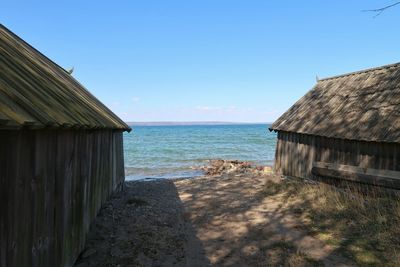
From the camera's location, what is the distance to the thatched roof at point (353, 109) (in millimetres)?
13595

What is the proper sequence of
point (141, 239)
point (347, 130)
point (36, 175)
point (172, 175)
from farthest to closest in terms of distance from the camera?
point (172, 175) → point (347, 130) → point (141, 239) → point (36, 175)

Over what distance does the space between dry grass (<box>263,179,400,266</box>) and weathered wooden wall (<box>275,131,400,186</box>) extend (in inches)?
35.8

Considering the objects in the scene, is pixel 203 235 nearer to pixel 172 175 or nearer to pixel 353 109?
pixel 353 109

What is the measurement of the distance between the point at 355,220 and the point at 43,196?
7723mm

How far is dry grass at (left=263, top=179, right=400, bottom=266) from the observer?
8188 mm

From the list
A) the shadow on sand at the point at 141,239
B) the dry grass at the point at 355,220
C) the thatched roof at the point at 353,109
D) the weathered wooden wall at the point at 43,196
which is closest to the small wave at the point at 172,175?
the thatched roof at the point at 353,109

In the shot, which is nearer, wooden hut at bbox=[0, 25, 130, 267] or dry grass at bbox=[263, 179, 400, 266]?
wooden hut at bbox=[0, 25, 130, 267]

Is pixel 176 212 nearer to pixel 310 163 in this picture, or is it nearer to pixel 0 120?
pixel 310 163

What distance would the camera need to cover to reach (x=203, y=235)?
9828 millimetres

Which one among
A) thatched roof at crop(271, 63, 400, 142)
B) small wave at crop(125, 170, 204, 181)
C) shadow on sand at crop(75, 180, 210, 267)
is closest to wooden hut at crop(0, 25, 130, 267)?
shadow on sand at crop(75, 180, 210, 267)

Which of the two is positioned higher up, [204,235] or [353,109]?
[353,109]

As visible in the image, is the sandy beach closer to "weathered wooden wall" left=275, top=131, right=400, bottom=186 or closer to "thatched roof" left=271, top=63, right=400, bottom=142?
"weathered wooden wall" left=275, top=131, right=400, bottom=186

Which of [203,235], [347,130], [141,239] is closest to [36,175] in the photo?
[141,239]

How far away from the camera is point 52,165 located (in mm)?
5609
